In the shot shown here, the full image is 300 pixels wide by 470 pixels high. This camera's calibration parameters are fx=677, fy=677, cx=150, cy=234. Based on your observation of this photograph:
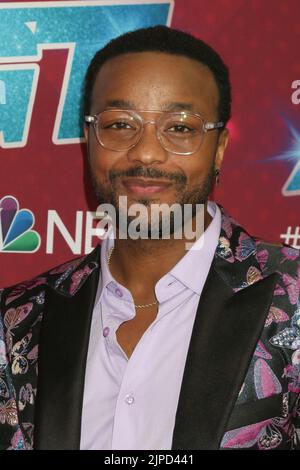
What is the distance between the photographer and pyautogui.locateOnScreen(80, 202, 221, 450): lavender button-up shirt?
62.4 inches

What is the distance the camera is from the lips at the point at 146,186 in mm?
1645

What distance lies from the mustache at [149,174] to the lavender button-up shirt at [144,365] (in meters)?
0.20

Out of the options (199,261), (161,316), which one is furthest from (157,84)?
(161,316)

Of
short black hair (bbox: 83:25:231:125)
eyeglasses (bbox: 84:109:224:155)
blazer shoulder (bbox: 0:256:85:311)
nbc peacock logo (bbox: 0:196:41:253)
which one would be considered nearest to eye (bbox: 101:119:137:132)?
eyeglasses (bbox: 84:109:224:155)

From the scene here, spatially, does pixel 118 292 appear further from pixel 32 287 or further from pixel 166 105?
pixel 166 105

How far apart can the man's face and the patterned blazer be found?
8.2 inches

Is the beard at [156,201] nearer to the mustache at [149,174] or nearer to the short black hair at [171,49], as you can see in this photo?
the mustache at [149,174]

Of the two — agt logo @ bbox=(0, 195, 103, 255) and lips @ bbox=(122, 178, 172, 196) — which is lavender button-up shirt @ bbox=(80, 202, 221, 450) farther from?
agt logo @ bbox=(0, 195, 103, 255)

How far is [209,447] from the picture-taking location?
150 centimetres

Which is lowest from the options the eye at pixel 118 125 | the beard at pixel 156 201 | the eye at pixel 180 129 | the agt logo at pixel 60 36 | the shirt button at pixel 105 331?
the shirt button at pixel 105 331

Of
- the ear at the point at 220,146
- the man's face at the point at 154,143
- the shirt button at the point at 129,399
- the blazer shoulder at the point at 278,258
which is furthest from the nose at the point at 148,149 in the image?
the shirt button at the point at 129,399

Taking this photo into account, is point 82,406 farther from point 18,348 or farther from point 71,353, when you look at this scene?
point 18,348

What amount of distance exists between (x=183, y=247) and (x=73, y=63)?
826 millimetres

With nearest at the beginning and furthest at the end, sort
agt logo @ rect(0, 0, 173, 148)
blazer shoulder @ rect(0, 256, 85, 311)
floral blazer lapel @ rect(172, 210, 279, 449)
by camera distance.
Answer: floral blazer lapel @ rect(172, 210, 279, 449)
blazer shoulder @ rect(0, 256, 85, 311)
agt logo @ rect(0, 0, 173, 148)
